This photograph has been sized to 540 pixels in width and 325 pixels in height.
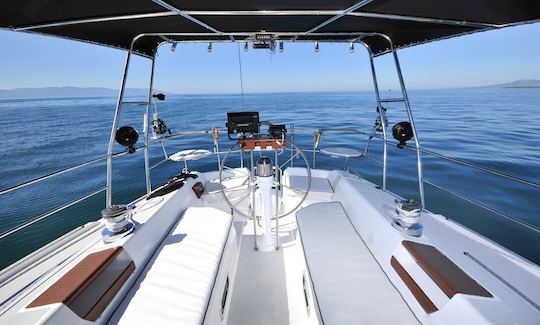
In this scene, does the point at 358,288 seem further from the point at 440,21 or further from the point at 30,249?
the point at 30,249

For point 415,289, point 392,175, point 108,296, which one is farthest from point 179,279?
point 392,175

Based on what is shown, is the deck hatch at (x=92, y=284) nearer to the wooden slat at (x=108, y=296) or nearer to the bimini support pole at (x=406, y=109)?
the wooden slat at (x=108, y=296)

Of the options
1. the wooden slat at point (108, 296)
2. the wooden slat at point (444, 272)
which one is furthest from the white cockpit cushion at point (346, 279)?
the wooden slat at point (108, 296)

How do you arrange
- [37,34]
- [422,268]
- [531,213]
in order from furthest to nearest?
1. [531,213]
2. [37,34]
3. [422,268]

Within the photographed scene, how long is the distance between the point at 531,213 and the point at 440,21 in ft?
15.8

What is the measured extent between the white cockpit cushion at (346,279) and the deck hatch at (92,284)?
1.09 m

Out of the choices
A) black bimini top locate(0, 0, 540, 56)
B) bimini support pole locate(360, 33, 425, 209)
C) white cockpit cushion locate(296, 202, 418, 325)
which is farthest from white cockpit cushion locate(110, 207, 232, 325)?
bimini support pole locate(360, 33, 425, 209)

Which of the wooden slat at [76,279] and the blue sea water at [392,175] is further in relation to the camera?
the blue sea water at [392,175]

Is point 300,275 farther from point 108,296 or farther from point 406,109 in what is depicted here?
point 406,109

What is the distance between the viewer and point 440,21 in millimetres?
1848

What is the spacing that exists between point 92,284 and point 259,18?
2.19m

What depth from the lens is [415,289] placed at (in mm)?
1205

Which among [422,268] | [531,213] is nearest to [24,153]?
[422,268]

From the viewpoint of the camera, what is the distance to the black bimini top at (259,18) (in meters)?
1.47
